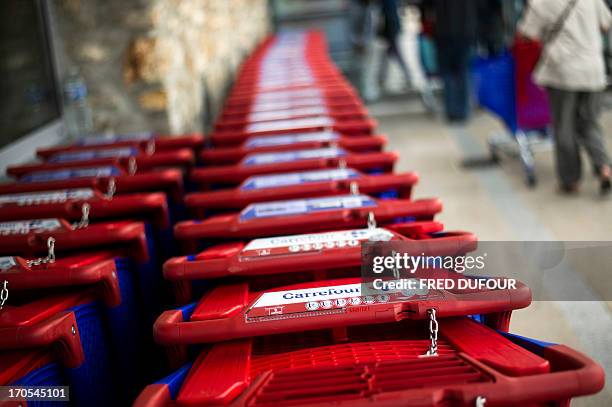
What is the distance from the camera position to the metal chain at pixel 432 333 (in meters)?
1.28

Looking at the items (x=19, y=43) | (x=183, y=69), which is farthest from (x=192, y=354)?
(x=183, y=69)

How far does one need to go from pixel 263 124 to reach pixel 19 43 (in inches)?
44.5

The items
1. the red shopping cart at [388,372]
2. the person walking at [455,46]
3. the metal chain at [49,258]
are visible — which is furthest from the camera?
the person walking at [455,46]

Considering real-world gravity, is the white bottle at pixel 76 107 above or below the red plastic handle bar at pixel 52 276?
above

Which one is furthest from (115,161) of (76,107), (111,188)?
(76,107)

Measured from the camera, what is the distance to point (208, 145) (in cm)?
300

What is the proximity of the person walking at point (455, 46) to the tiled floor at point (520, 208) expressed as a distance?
34 cm

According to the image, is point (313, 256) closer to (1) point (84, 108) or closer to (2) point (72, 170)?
(2) point (72, 170)

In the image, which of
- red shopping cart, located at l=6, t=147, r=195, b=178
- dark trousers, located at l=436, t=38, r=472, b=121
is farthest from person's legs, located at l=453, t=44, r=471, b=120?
red shopping cart, located at l=6, t=147, r=195, b=178

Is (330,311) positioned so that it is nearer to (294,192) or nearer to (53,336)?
(53,336)

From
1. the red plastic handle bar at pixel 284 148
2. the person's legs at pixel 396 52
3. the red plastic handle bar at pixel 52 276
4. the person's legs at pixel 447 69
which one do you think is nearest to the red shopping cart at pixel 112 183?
the red plastic handle bar at pixel 284 148

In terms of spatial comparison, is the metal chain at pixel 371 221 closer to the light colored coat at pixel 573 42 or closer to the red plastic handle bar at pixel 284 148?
the red plastic handle bar at pixel 284 148

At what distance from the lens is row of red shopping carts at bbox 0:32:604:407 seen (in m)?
1.15

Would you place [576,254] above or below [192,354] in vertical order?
below
